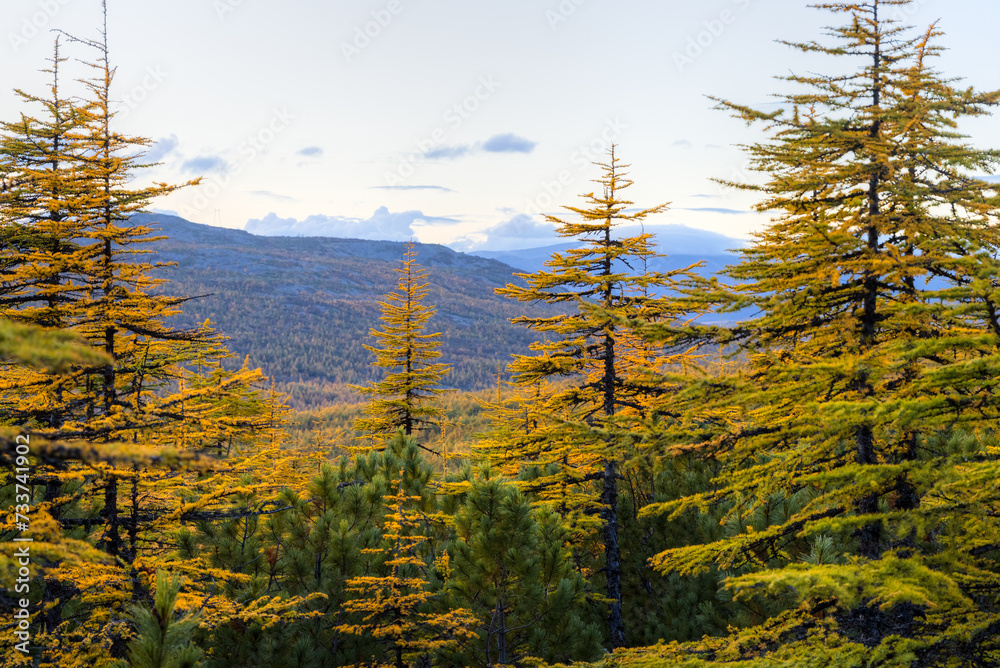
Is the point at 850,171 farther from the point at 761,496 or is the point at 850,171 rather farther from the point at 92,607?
the point at 92,607

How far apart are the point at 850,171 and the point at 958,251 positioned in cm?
133

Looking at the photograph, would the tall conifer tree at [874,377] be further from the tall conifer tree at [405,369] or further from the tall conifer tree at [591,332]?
the tall conifer tree at [405,369]

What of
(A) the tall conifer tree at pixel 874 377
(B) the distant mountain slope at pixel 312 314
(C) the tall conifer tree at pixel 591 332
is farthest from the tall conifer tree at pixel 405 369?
(B) the distant mountain slope at pixel 312 314

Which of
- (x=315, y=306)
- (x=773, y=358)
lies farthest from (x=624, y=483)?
(x=315, y=306)

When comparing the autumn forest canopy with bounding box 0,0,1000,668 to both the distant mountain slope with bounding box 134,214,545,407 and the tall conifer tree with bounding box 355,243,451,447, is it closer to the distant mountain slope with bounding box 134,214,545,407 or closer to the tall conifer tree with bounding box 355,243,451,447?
the tall conifer tree with bounding box 355,243,451,447

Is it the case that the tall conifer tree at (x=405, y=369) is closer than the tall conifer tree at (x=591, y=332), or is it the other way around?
the tall conifer tree at (x=591, y=332)

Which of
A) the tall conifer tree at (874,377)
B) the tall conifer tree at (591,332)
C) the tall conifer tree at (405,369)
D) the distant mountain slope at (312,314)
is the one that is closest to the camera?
the tall conifer tree at (874,377)

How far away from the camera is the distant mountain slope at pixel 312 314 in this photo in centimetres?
10106

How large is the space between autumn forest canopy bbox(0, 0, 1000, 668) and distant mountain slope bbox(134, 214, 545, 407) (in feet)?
236

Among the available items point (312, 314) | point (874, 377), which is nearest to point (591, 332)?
point (874, 377)

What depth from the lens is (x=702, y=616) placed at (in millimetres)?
7270

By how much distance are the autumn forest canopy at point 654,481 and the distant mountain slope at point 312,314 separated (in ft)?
236

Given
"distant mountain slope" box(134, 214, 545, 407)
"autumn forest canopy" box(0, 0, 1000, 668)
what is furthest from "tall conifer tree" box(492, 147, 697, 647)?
"distant mountain slope" box(134, 214, 545, 407)

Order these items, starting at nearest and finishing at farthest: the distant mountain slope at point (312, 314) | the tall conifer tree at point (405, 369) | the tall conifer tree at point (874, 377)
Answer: the tall conifer tree at point (874, 377) → the tall conifer tree at point (405, 369) → the distant mountain slope at point (312, 314)
